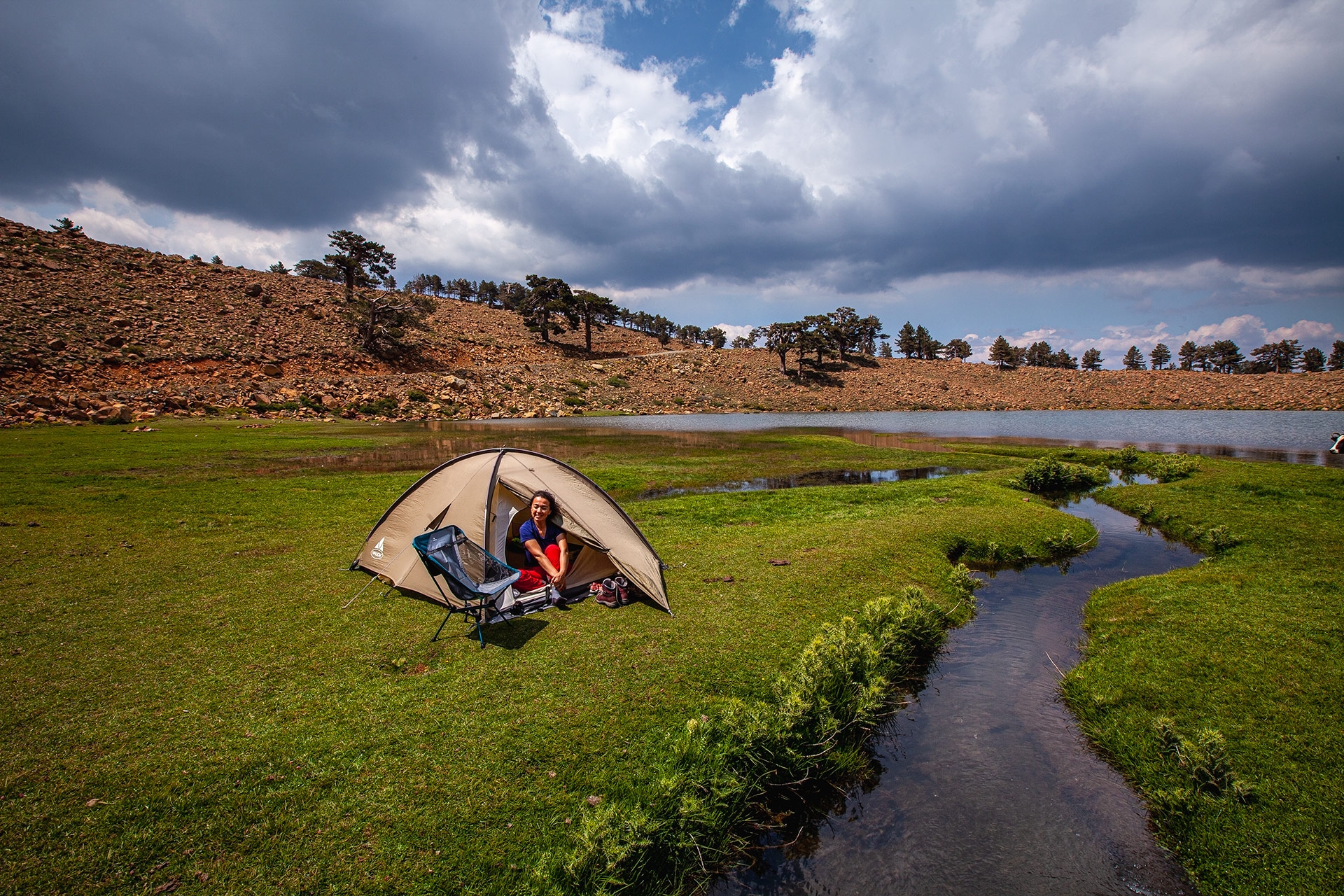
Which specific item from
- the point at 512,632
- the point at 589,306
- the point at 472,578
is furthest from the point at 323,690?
the point at 589,306

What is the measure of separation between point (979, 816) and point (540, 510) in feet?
24.1

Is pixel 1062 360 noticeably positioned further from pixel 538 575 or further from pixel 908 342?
pixel 538 575

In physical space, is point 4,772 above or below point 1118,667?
above

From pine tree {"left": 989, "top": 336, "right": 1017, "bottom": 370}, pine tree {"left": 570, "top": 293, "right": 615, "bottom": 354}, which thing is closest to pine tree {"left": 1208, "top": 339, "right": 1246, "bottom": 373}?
pine tree {"left": 989, "top": 336, "right": 1017, "bottom": 370}

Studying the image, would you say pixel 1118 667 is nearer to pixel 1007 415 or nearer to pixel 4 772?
pixel 4 772

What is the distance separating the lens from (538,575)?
30.3ft

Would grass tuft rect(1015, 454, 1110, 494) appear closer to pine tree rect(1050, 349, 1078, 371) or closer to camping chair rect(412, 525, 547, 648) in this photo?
camping chair rect(412, 525, 547, 648)

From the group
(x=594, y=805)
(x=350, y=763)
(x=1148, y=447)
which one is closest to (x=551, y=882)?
(x=594, y=805)

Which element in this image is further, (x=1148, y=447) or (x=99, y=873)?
(x=1148, y=447)

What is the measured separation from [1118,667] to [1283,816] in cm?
290

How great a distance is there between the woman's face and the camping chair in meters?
0.93

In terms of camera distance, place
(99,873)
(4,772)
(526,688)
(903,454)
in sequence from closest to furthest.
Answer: (99,873)
(4,772)
(526,688)
(903,454)

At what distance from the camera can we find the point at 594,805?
484 centimetres

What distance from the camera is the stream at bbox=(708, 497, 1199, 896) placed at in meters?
4.76
